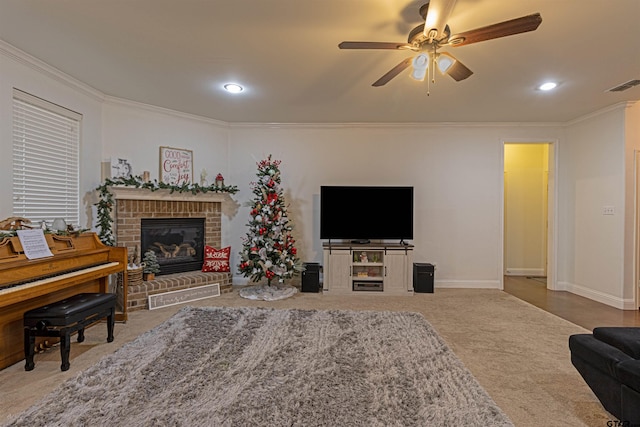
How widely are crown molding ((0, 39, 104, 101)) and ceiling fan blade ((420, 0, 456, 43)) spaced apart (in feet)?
11.5

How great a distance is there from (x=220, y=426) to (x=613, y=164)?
556 centimetres

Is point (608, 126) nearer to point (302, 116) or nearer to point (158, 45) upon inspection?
point (302, 116)

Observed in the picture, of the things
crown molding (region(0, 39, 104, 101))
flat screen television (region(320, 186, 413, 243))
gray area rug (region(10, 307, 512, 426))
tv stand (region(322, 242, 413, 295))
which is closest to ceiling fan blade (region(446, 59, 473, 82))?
gray area rug (region(10, 307, 512, 426))

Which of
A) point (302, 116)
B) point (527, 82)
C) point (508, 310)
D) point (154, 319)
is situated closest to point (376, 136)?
point (302, 116)

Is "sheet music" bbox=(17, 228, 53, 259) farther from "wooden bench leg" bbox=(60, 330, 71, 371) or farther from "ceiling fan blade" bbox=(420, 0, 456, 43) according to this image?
"ceiling fan blade" bbox=(420, 0, 456, 43)

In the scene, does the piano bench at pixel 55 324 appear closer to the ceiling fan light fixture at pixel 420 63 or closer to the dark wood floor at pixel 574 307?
the ceiling fan light fixture at pixel 420 63

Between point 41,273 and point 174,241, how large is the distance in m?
2.22

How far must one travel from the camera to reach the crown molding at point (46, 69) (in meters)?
2.84

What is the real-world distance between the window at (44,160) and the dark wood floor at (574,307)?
592cm

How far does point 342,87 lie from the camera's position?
3.72 metres

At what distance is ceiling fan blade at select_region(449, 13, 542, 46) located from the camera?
1.79 m

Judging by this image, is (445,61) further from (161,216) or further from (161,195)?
(161,216)

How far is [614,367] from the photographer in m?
1.78

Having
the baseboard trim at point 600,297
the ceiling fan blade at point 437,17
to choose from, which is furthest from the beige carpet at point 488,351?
the ceiling fan blade at point 437,17
